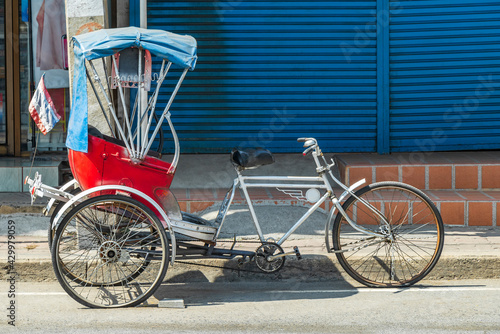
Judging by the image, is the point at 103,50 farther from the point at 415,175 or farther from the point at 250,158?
the point at 415,175

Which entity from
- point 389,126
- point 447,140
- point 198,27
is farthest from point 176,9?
point 447,140

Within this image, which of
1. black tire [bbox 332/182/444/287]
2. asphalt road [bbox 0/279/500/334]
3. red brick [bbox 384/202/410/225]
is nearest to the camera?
asphalt road [bbox 0/279/500/334]

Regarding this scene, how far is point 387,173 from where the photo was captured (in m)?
7.63

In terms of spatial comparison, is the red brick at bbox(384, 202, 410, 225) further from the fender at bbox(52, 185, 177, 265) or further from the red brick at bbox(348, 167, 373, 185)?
the fender at bbox(52, 185, 177, 265)

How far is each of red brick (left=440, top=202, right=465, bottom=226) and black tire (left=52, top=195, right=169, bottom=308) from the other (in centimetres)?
310

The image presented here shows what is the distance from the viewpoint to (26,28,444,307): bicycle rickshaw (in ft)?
15.8

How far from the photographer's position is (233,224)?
679 centimetres

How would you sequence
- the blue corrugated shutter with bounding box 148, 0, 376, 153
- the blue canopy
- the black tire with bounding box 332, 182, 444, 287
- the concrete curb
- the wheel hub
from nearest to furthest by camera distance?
1. the blue canopy
2. the wheel hub
3. the black tire with bounding box 332, 182, 444, 287
4. the concrete curb
5. the blue corrugated shutter with bounding box 148, 0, 376, 153

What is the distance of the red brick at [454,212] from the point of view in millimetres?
6969

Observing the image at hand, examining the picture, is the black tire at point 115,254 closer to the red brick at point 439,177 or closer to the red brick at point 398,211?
the red brick at point 398,211

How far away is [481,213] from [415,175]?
912mm

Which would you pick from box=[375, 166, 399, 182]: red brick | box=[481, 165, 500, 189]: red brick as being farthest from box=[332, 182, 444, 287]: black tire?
box=[481, 165, 500, 189]: red brick

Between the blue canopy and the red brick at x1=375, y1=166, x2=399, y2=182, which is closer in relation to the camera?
the blue canopy

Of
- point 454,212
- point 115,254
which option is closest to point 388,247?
point 454,212
